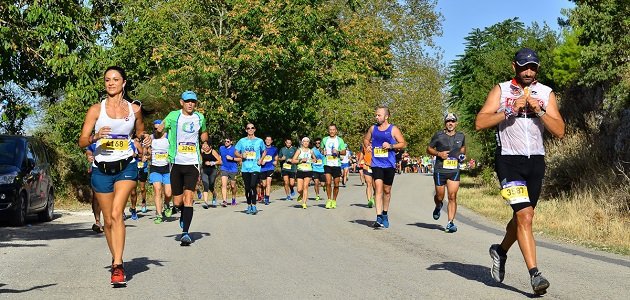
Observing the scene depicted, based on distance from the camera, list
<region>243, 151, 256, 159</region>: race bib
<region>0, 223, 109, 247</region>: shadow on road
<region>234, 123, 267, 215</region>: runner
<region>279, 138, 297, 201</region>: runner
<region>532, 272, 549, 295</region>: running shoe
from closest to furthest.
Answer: <region>532, 272, 549, 295</region>: running shoe, <region>0, 223, 109, 247</region>: shadow on road, <region>234, 123, 267, 215</region>: runner, <region>243, 151, 256, 159</region>: race bib, <region>279, 138, 297, 201</region>: runner

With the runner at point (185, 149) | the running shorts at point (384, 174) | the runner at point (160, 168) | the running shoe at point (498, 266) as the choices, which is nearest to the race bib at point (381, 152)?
the running shorts at point (384, 174)

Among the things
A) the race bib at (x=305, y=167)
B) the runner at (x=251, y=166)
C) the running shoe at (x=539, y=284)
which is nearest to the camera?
the running shoe at (x=539, y=284)

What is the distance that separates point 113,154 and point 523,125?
3898mm

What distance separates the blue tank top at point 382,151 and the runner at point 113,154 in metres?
7.13

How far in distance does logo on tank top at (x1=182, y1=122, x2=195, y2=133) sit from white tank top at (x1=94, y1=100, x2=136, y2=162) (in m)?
3.95

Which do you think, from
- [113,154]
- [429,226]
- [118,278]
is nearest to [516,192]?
[118,278]

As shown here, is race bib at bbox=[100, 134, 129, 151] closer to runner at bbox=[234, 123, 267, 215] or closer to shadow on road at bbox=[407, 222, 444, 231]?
shadow on road at bbox=[407, 222, 444, 231]

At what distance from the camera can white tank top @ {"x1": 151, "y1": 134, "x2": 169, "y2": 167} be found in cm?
1814

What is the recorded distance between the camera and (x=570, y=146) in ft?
81.5

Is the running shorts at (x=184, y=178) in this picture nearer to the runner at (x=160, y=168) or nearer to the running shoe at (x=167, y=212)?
the runner at (x=160, y=168)

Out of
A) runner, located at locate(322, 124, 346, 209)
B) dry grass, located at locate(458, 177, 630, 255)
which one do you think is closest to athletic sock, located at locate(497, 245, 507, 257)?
dry grass, located at locate(458, 177, 630, 255)

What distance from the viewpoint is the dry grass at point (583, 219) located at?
13611 millimetres

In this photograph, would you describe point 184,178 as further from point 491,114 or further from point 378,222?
point 491,114

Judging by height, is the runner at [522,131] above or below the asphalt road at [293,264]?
above
